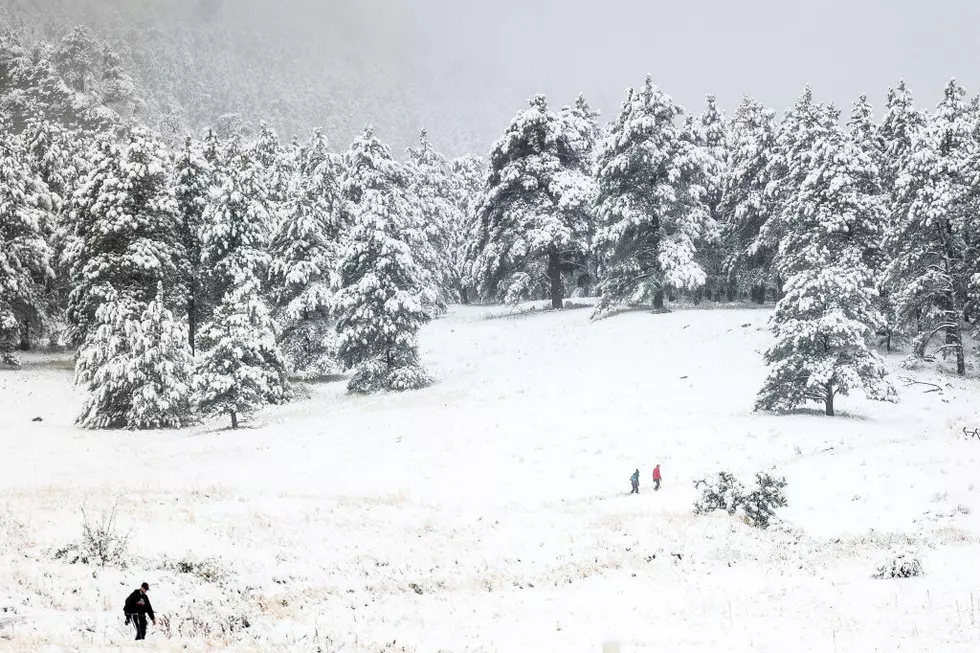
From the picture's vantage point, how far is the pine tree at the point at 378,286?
122 ft

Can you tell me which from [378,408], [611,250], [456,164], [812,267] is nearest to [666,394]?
[812,267]

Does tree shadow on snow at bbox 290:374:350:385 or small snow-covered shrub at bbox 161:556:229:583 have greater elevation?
tree shadow on snow at bbox 290:374:350:385

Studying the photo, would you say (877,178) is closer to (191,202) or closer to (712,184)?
(712,184)

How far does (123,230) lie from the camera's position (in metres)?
35.8

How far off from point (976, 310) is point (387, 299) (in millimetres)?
28266

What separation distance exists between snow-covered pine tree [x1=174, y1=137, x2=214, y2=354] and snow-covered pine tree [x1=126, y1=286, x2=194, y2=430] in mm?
6804

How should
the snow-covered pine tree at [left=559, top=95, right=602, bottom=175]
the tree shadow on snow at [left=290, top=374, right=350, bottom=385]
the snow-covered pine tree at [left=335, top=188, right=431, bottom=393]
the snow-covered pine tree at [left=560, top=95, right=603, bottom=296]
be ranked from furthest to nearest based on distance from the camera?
1. the snow-covered pine tree at [left=559, top=95, right=602, bottom=175]
2. the snow-covered pine tree at [left=560, top=95, right=603, bottom=296]
3. the tree shadow on snow at [left=290, top=374, right=350, bottom=385]
4. the snow-covered pine tree at [left=335, top=188, right=431, bottom=393]

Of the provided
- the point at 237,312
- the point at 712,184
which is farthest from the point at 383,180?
the point at 712,184

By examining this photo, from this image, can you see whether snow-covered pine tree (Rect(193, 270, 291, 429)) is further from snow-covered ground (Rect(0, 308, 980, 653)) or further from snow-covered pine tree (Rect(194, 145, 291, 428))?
snow-covered ground (Rect(0, 308, 980, 653))

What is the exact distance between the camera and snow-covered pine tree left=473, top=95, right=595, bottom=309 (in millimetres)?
48406

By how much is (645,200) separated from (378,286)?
57.0 ft

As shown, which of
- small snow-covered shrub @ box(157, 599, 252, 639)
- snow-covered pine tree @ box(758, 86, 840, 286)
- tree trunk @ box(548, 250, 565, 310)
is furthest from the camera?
tree trunk @ box(548, 250, 565, 310)

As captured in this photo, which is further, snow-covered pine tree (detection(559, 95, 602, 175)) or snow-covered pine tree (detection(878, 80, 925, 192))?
snow-covered pine tree (detection(559, 95, 602, 175))

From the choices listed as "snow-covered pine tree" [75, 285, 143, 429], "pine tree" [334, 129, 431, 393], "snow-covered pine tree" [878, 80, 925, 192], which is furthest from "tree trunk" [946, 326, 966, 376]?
"snow-covered pine tree" [75, 285, 143, 429]
